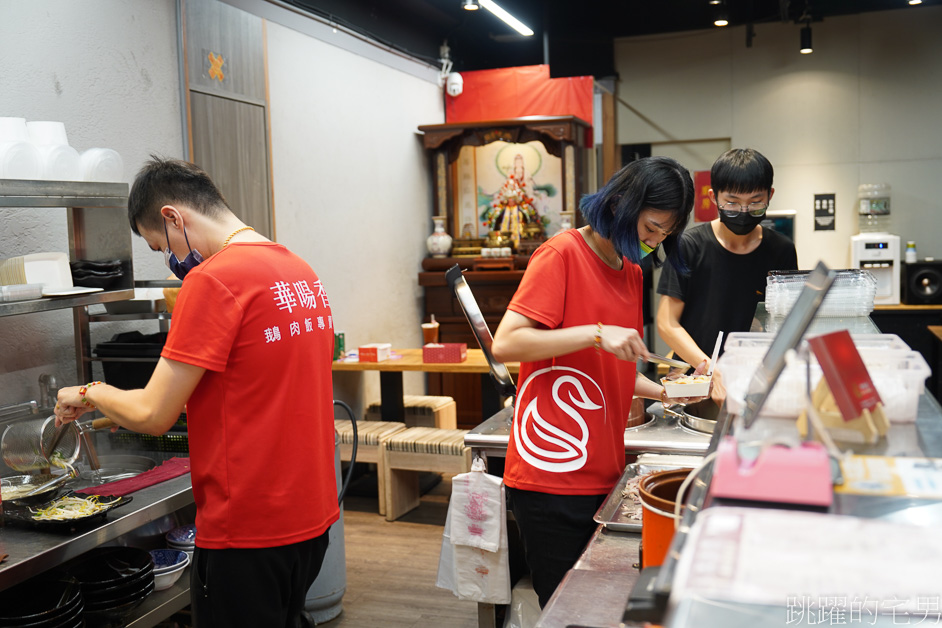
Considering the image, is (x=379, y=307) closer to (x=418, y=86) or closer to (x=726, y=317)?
(x=418, y=86)

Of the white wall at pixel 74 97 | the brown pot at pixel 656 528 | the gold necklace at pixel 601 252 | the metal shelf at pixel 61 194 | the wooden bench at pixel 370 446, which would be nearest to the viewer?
the brown pot at pixel 656 528

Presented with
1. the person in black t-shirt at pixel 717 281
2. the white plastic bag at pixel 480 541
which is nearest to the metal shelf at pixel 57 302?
the white plastic bag at pixel 480 541

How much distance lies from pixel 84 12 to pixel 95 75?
0.28m

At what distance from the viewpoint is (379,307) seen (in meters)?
6.64

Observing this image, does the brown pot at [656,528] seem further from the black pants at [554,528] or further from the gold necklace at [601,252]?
the gold necklace at [601,252]

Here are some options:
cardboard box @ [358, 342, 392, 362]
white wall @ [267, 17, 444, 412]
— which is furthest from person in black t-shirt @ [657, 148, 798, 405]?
white wall @ [267, 17, 444, 412]

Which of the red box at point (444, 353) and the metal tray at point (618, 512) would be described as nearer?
the metal tray at point (618, 512)

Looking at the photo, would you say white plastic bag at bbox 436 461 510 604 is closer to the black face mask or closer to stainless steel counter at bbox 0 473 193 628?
stainless steel counter at bbox 0 473 193 628

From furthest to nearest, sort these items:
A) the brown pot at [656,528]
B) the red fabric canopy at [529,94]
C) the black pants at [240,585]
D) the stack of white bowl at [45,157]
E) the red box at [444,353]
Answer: the red fabric canopy at [529,94] < the red box at [444,353] < the stack of white bowl at [45,157] < the black pants at [240,585] < the brown pot at [656,528]

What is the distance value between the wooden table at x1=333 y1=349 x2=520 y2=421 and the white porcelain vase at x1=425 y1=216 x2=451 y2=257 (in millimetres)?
1753

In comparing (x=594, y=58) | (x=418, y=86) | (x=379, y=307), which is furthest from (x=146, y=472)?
(x=594, y=58)

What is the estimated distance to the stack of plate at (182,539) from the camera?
9.78 ft

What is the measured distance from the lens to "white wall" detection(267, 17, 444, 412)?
5.43 meters

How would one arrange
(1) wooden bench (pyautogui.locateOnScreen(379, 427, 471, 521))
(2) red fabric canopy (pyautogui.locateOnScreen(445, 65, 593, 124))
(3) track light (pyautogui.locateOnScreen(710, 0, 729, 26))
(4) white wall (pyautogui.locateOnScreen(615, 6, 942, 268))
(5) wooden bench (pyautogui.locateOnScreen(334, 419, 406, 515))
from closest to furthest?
(1) wooden bench (pyautogui.locateOnScreen(379, 427, 471, 521)) < (5) wooden bench (pyautogui.locateOnScreen(334, 419, 406, 515)) < (3) track light (pyautogui.locateOnScreen(710, 0, 729, 26)) < (4) white wall (pyautogui.locateOnScreen(615, 6, 942, 268)) < (2) red fabric canopy (pyautogui.locateOnScreen(445, 65, 593, 124))
